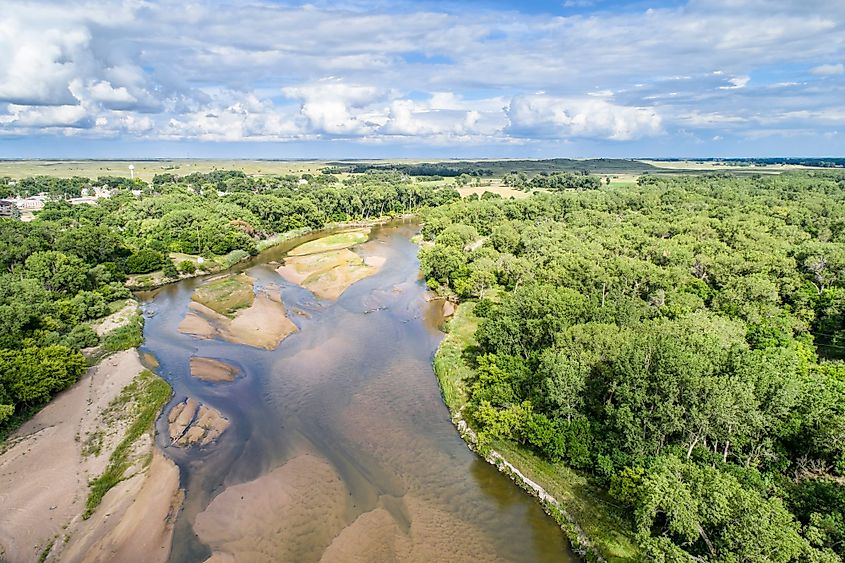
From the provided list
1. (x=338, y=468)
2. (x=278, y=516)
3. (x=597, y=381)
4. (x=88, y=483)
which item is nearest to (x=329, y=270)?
(x=338, y=468)

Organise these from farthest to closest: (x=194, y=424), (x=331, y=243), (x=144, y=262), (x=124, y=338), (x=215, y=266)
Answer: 1. (x=331, y=243)
2. (x=215, y=266)
3. (x=144, y=262)
4. (x=124, y=338)
5. (x=194, y=424)

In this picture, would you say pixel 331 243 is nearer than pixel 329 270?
No

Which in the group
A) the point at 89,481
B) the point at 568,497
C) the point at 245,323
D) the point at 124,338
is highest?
the point at 568,497

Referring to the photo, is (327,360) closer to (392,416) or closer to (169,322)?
(392,416)

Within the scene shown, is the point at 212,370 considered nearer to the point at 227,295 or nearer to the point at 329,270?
the point at 227,295

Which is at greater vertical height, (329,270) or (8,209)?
(8,209)

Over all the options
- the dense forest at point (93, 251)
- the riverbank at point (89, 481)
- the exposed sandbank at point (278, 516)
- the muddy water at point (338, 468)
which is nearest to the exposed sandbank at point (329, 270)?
the dense forest at point (93, 251)

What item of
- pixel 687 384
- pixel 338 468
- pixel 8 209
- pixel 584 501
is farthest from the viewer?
pixel 8 209
